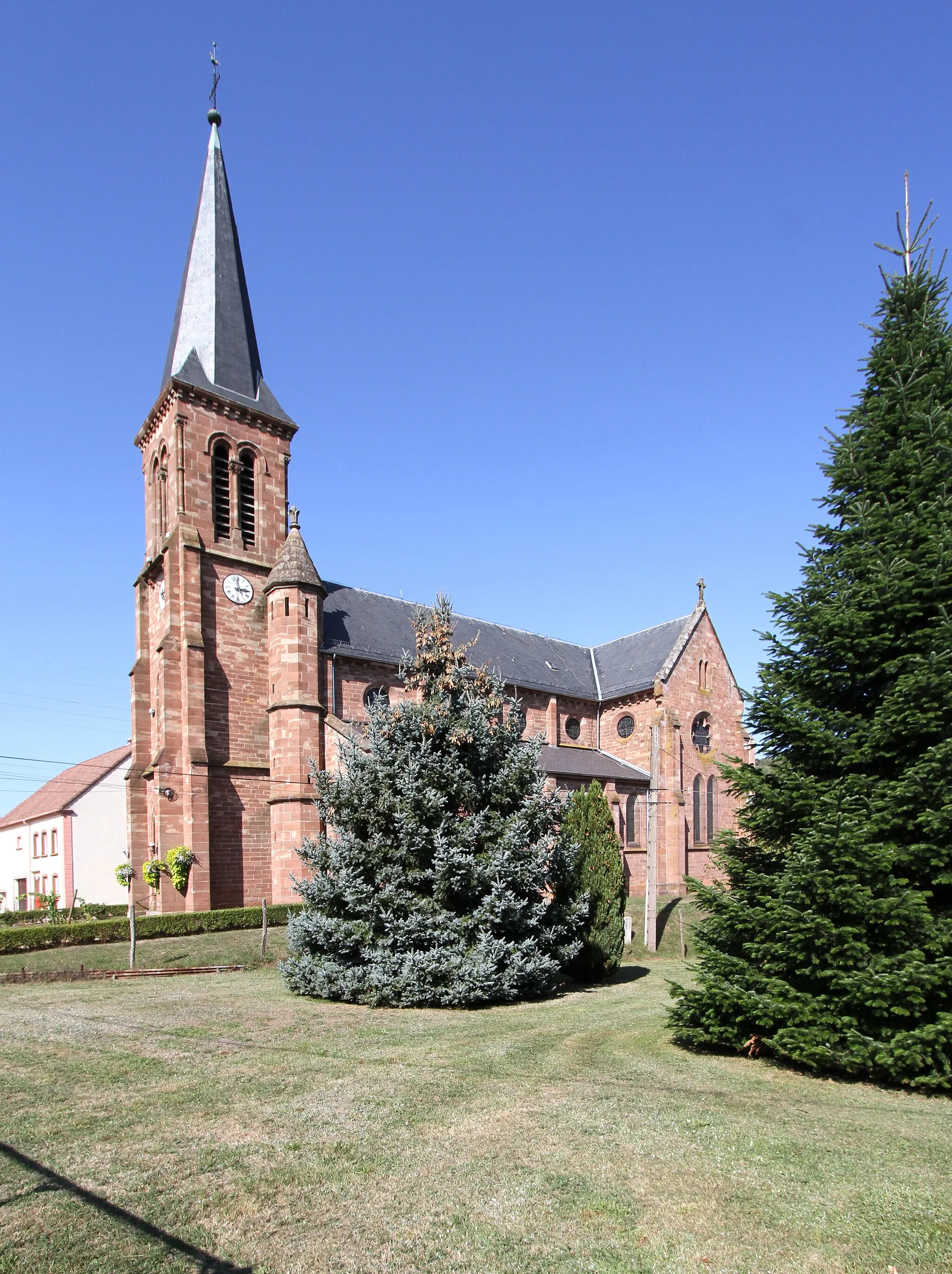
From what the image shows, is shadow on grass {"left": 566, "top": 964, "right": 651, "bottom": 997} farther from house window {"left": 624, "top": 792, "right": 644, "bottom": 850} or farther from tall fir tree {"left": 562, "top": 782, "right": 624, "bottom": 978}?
house window {"left": 624, "top": 792, "right": 644, "bottom": 850}

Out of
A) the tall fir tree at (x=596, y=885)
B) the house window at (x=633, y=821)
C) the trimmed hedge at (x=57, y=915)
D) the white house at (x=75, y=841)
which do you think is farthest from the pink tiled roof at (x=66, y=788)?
the tall fir tree at (x=596, y=885)

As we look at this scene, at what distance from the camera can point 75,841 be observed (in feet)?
128

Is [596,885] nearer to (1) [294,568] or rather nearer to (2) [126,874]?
(1) [294,568]

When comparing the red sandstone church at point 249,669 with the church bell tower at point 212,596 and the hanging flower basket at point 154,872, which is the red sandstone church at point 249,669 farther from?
the hanging flower basket at point 154,872

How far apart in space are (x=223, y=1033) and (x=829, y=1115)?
766 centimetres

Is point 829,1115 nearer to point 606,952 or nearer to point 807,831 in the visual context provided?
point 807,831

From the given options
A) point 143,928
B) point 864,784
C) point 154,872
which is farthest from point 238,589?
point 864,784

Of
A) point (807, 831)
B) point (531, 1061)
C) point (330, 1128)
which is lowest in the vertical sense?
point (531, 1061)

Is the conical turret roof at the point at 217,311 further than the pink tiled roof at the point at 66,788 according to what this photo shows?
No

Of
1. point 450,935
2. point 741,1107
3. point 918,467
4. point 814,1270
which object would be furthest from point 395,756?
point 814,1270

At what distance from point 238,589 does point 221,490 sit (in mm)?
3939

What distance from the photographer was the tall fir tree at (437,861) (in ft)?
44.2

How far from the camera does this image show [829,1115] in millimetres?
7348

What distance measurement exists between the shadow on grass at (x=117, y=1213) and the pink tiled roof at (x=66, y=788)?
36.5 meters
